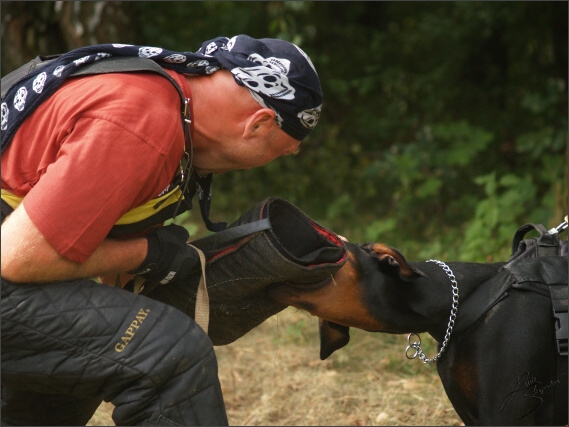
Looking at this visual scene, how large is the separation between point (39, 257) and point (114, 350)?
354 millimetres

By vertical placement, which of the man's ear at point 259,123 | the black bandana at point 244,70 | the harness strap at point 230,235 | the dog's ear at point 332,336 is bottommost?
the dog's ear at point 332,336

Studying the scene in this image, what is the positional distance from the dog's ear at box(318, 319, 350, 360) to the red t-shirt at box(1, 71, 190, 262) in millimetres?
1044

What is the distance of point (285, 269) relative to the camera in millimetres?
2678

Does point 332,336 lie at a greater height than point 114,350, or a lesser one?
lesser

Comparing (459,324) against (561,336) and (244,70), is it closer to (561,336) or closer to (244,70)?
(561,336)

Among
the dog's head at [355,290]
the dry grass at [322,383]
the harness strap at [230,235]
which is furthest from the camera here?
the dry grass at [322,383]

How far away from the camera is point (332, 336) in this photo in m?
3.13

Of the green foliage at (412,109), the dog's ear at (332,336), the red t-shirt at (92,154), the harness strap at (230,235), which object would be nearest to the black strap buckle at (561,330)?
the dog's ear at (332,336)

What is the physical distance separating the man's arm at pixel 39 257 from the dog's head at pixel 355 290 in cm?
68

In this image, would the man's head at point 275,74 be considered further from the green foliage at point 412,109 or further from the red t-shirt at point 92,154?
the green foliage at point 412,109

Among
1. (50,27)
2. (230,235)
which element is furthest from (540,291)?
(50,27)

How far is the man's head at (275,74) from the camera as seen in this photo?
8.32 feet

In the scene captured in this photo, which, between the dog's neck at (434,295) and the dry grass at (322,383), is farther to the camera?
the dry grass at (322,383)

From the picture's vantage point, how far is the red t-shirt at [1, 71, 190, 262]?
214cm
